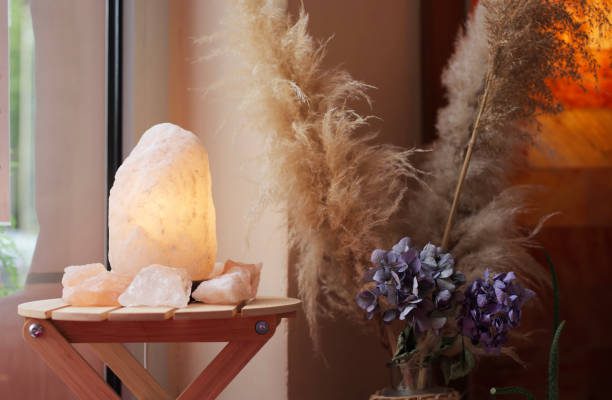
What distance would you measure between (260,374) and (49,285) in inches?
19.6

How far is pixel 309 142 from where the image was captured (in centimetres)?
144

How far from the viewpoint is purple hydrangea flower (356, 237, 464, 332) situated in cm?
124

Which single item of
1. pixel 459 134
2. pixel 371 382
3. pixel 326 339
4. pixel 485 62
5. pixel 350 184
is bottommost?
pixel 371 382

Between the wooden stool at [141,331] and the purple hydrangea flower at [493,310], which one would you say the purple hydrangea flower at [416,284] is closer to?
the purple hydrangea flower at [493,310]

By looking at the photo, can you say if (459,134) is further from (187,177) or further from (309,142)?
(187,177)

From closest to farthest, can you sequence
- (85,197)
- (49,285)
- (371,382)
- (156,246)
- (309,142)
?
(156,246) < (309,142) < (49,285) < (85,197) < (371,382)

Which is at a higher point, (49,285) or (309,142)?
(309,142)

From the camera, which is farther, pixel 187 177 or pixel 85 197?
pixel 85 197

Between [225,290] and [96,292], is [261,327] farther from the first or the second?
[96,292]

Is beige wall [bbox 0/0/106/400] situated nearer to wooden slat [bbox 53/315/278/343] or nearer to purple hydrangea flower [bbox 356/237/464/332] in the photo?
wooden slat [bbox 53/315/278/343]

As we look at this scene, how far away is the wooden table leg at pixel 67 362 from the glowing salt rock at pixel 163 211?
175 millimetres

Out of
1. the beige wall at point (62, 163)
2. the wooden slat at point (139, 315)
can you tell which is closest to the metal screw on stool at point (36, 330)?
the wooden slat at point (139, 315)

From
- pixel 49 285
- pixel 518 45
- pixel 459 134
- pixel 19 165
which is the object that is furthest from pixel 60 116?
pixel 518 45

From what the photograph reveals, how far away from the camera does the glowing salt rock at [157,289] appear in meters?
1.22
